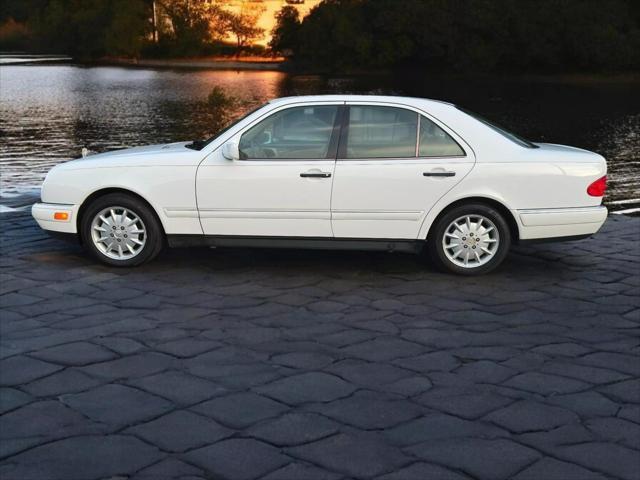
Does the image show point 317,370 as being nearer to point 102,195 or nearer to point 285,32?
point 102,195

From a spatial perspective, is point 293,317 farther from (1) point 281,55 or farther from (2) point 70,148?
(1) point 281,55

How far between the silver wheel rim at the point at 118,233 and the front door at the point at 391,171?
172 centimetres

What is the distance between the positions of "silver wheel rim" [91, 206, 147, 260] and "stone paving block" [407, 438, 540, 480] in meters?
4.34

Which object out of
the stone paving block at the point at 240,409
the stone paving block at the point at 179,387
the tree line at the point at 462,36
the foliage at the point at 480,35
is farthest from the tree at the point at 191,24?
the stone paving block at the point at 240,409

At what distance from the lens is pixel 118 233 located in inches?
321

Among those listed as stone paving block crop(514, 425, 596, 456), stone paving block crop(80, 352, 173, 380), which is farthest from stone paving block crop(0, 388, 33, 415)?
stone paving block crop(514, 425, 596, 456)

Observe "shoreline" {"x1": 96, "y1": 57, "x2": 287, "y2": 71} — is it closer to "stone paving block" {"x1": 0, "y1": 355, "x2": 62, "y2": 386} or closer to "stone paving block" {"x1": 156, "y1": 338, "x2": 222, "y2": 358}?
"stone paving block" {"x1": 156, "y1": 338, "x2": 222, "y2": 358}

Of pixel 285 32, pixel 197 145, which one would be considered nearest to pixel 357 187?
pixel 197 145

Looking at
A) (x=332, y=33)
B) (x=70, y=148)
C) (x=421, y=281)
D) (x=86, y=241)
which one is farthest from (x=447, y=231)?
(x=332, y=33)

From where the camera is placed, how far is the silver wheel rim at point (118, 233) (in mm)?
8148

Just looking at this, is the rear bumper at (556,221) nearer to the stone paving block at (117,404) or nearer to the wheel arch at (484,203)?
the wheel arch at (484,203)

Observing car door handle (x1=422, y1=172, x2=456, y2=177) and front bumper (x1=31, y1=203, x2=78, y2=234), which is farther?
front bumper (x1=31, y1=203, x2=78, y2=234)

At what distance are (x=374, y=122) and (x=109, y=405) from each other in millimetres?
3915

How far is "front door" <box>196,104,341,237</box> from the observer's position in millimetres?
7863
